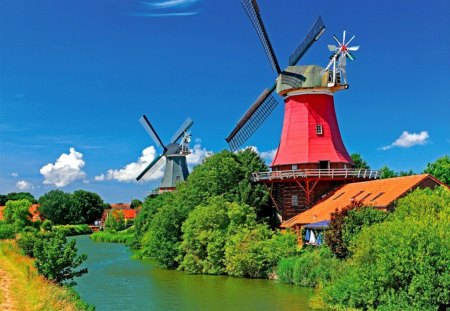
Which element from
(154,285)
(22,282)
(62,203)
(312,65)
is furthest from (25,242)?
(62,203)

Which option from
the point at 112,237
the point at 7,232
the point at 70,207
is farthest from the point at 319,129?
the point at 70,207

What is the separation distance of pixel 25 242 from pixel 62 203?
6638 cm

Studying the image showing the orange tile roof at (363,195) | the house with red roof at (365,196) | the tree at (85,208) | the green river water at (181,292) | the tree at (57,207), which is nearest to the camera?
the green river water at (181,292)

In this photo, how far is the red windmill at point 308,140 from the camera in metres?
30.3

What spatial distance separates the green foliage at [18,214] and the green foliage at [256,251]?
54.4ft

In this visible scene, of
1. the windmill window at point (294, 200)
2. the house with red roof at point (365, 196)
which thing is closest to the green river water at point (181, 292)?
the house with red roof at point (365, 196)

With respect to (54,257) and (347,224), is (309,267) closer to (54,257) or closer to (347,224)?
(347,224)

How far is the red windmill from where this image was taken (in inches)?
1192

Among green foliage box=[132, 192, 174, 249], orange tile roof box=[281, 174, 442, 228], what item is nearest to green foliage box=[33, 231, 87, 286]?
orange tile roof box=[281, 174, 442, 228]

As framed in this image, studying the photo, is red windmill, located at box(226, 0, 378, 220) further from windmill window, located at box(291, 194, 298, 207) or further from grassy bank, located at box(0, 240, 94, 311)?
grassy bank, located at box(0, 240, 94, 311)

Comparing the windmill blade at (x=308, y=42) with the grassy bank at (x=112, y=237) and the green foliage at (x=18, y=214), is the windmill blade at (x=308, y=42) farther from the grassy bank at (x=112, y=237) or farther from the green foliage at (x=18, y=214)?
the grassy bank at (x=112, y=237)

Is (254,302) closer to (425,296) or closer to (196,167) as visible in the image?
(425,296)

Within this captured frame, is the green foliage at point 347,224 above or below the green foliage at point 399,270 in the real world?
above

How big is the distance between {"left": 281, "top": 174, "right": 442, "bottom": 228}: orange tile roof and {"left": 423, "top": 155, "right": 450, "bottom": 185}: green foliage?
846 centimetres
